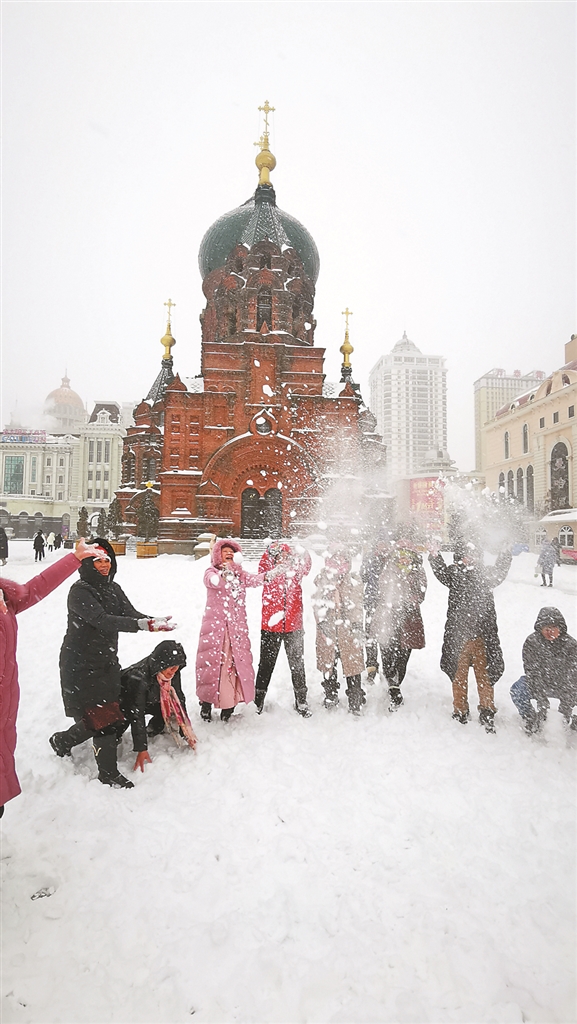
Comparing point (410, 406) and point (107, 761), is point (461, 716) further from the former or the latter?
point (410, 406)

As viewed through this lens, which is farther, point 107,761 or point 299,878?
point 107,761

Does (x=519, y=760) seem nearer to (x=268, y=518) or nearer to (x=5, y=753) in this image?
(x=5, y=753)

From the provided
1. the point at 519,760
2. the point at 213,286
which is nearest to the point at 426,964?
the point at 519,760

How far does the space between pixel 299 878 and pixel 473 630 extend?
268 cm

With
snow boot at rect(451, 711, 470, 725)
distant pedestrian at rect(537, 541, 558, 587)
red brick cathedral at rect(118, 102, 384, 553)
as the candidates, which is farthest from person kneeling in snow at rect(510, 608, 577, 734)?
red brick cathedral at rect(118, 102, 384, 553)

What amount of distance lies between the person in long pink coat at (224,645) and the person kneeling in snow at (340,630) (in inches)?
→ 31.7

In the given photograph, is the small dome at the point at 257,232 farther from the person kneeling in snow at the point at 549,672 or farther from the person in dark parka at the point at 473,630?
the person kneeling in snow at the point at 549,672

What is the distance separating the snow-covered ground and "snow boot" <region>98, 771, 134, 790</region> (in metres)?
0.05

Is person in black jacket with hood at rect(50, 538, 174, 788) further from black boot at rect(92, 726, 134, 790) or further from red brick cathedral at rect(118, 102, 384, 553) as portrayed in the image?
red brick cathedral at rect(118, 102, 384, 553)

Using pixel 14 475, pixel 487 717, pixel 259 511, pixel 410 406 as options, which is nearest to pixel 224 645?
pixel 487 717

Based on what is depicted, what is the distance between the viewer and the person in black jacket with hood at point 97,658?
3.44 m

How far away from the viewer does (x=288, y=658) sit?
4879mm

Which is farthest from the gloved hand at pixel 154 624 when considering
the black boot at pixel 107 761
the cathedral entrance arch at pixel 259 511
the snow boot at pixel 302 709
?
the cathedral entrance arch at pixel 259 511

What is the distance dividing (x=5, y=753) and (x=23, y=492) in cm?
4868
